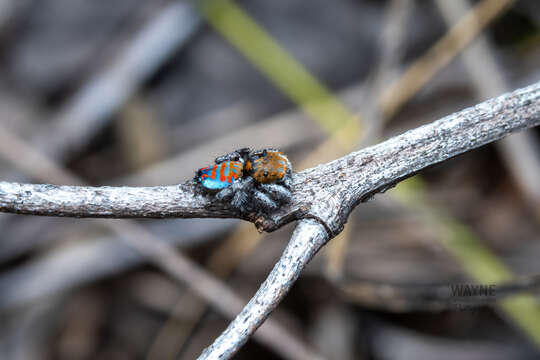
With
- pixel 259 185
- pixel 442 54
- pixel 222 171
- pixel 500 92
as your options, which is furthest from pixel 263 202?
pixel 500 92

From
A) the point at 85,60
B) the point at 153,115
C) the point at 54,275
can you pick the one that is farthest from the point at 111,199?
the point at 85,60

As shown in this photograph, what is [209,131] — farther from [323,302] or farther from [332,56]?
[323,302]

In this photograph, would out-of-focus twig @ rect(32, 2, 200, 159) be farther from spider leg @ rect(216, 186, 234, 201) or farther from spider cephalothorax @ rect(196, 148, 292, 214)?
spider leg @ rect(216, 186, 234, 201)

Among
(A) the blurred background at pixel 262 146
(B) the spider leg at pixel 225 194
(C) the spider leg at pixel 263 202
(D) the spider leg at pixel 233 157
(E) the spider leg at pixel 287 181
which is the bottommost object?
(B) the spider leg at pixel 225 194

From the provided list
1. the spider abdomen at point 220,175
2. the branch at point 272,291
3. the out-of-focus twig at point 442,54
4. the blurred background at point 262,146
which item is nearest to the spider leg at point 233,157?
the spider abdomen at point 220,175

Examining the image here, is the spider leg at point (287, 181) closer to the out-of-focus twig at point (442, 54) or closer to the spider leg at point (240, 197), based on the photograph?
the spider leg at point (240, 197)

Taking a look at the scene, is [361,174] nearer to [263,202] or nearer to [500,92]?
[263,202]
